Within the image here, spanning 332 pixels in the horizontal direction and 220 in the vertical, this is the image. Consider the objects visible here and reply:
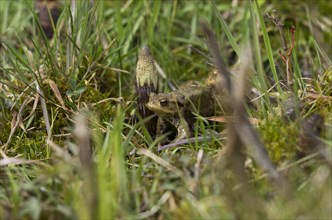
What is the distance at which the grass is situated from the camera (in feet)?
6.33

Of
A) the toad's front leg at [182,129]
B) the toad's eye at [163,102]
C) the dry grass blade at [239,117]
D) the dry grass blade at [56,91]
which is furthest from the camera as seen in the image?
the dry grass blade at [56,91]

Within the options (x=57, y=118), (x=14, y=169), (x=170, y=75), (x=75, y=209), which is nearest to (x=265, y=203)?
(x=75, y=209)

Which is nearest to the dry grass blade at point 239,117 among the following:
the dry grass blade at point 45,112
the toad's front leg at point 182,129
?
the toad's front leg at point 182,129

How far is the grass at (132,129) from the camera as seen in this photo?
1931 millimetres

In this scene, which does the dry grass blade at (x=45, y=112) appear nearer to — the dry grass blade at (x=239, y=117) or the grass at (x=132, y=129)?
the grass at (x=132, y=129)

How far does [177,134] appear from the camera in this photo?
2.93 metres

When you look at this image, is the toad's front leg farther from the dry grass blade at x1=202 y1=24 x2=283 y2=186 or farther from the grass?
the dry grass blade at x1=202 y1=24 x2=283 y2=186

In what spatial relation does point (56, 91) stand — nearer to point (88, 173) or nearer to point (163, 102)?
point (163, 102)

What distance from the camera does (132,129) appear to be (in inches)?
89.9

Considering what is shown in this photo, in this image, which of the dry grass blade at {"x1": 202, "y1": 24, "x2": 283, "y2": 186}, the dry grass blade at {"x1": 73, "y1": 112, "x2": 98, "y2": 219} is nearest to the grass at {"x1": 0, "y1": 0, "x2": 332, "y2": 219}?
the dry grass blade at {"x1": 73, "y1": 112, "x2": 98, "y2": 219}

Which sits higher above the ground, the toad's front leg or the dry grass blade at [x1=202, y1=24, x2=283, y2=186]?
the dry grass blade at [x1=202, y1=24, x2=283, y2=186]

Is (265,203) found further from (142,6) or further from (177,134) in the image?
(142,6)

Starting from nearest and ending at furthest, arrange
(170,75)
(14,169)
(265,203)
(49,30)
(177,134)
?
(265,203), (14,169), (177,134), (170,75), (49,30)

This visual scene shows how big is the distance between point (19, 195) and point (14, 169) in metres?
0.37
